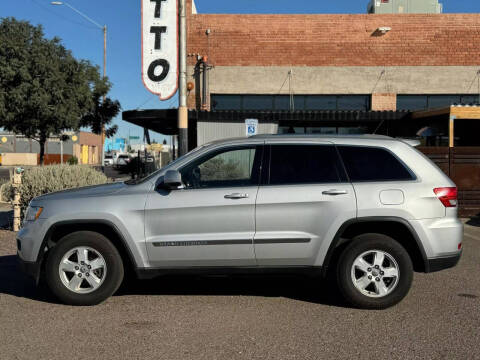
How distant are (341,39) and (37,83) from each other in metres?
14.5

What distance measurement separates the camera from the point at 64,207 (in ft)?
19.3

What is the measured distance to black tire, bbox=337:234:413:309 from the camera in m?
5.75

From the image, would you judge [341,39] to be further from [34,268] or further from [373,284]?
[34,268]

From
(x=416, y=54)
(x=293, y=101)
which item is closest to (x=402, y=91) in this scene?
(x=416, y=54)

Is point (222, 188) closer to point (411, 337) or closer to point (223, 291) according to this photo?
point (223, 291)

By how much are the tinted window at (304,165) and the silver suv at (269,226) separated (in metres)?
0.01

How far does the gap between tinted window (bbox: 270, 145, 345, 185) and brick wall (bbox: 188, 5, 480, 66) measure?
55.0 feet

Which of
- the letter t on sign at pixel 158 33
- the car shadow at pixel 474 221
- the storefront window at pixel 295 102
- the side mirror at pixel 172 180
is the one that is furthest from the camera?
the storefront window at pixel 295 102

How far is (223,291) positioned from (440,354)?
2790 mm

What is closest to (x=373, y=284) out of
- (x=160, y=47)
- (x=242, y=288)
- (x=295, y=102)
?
(x=242, y=288)

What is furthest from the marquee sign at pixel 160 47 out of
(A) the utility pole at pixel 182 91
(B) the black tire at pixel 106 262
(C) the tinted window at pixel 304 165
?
(B) the black tire at pixel 106 262

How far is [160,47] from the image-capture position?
41.4 ft

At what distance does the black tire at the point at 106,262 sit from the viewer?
5.83 metres

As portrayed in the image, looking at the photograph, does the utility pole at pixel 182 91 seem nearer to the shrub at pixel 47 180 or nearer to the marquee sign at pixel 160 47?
the marquee sign at pixel 160 47
